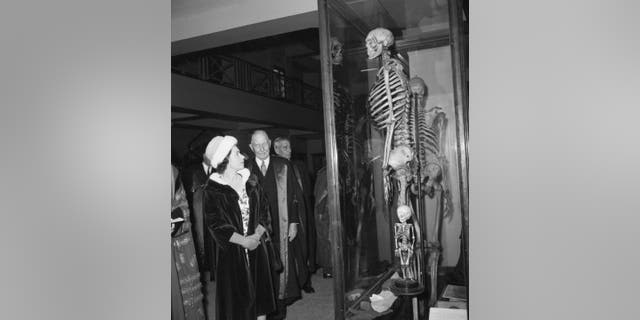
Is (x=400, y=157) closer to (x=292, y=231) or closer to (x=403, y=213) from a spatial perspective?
(x=403, y=213)

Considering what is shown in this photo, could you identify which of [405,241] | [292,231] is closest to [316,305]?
[292,231]

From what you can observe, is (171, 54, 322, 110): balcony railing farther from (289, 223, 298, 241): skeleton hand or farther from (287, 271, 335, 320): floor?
(287, 271, 335, 320): floor

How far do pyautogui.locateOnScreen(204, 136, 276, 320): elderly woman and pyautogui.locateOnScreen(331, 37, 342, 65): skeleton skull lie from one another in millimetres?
757

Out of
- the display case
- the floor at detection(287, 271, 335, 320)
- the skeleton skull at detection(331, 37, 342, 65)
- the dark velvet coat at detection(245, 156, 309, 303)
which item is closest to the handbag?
the dark velvet coat at detection(245, 156, 309, 303)

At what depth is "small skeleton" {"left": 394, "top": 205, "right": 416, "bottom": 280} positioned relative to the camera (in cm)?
152

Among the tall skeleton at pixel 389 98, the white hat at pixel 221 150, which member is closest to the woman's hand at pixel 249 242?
the white hat at pixel 221 150

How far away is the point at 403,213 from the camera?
1.52m

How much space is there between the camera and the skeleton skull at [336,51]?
154 centimetres

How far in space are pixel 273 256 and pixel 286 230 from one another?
0.27 metres

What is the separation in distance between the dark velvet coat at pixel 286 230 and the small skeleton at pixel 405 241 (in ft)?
3.85

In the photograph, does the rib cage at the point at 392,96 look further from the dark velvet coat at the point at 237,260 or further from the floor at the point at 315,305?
the floor at the point at 315,305

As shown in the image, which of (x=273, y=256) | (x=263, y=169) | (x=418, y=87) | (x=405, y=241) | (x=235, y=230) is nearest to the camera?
(x=405, y=241)
